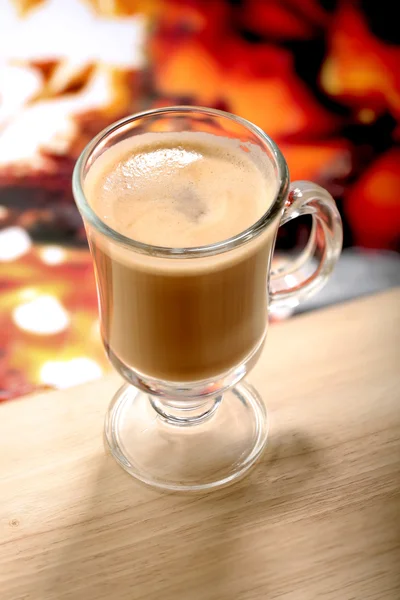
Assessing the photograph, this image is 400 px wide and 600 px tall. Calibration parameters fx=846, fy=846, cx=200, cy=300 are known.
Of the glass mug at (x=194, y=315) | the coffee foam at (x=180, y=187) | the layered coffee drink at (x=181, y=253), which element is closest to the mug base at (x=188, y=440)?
the glass mug at (x=194, y=315)

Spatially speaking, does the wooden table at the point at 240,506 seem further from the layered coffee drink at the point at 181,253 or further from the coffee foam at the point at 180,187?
the coffee foam at the point at 180,187

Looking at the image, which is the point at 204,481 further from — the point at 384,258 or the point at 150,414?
the point at 384,258

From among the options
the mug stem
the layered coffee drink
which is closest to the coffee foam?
the layered coffee drink

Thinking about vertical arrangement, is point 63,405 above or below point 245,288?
below

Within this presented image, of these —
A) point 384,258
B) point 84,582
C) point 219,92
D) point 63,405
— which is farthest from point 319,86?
point 84,582

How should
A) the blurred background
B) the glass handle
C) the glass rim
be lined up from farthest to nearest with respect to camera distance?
1. the blurred background
2. the glass handle
3. the glass rim

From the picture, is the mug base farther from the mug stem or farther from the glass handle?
the glass handle

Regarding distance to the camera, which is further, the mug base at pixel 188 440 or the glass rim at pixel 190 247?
the mug base at pixel 188 440
